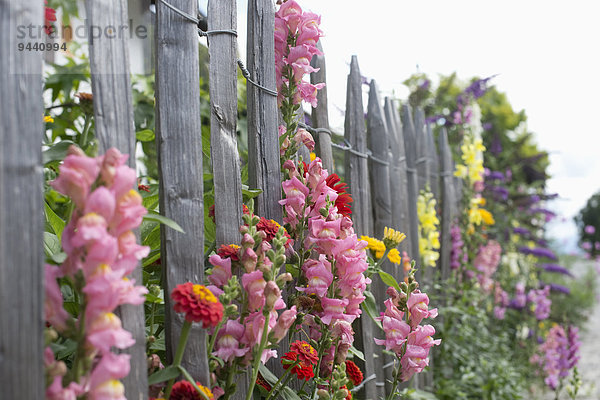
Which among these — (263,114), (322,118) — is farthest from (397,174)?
(263,114)

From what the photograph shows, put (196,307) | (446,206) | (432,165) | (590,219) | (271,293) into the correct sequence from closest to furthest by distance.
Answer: (196,307)
(271,293)
(432,165)
(446,206)
(590,219)

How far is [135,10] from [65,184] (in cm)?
381

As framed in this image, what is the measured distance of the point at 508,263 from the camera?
5.02 m

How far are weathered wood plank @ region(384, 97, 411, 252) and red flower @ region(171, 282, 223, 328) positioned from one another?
5.62 feet

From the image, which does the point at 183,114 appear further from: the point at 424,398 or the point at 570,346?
the point at 570,346

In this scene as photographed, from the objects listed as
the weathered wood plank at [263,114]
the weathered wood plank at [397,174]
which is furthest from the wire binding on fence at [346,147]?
the weathered wood plank at [263,114]

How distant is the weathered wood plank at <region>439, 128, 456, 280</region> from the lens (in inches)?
133

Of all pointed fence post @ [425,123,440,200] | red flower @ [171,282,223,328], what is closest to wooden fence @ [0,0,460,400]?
red flower @ [171,282,223,328]

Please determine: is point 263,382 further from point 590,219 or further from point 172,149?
point 590,219

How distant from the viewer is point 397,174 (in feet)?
8.46

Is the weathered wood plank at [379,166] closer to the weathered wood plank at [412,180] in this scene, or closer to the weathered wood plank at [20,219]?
the weathered wood plank at [412,180]

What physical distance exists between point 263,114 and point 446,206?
2315 mm

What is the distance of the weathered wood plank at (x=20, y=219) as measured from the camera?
29.3 inches

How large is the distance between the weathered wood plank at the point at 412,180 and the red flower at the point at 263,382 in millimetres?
1606
